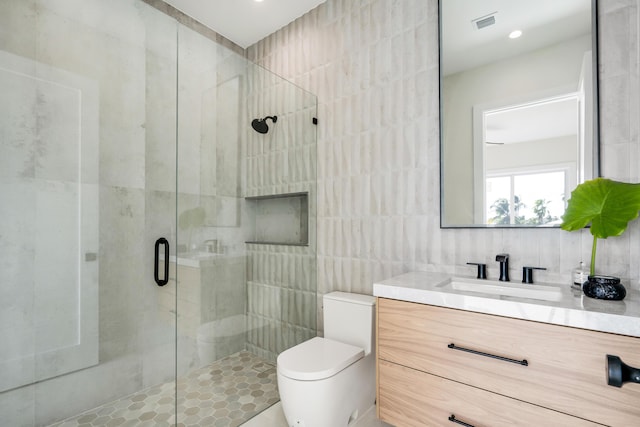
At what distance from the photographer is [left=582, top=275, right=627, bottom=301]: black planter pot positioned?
3.75 feet

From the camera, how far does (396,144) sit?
1916 millimetres

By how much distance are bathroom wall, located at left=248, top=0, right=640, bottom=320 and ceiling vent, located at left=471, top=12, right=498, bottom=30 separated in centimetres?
21

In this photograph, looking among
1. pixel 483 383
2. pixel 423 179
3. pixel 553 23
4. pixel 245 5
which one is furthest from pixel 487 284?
pixel 245 5

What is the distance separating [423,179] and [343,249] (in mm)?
704

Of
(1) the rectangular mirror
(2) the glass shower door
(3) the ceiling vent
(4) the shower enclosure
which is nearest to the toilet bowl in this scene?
(4) the shower enclosure

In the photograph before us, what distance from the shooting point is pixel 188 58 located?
1.78 m

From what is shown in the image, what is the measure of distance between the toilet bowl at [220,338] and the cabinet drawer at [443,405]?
0.83 metres

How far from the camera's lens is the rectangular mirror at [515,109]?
1.42m

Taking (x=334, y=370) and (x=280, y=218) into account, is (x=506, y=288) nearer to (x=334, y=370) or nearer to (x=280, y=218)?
(x=334, y=370)

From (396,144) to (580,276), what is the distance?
110 cm

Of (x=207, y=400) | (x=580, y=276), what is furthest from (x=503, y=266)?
(x=207, y=400)

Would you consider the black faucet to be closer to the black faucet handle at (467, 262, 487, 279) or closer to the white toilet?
the black faucet handle at (467, 262, 487, 279)

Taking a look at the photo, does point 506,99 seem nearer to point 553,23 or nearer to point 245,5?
point 553,23

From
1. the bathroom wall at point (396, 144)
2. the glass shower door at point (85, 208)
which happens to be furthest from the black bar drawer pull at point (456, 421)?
the glass shower door at point (85, 208)
